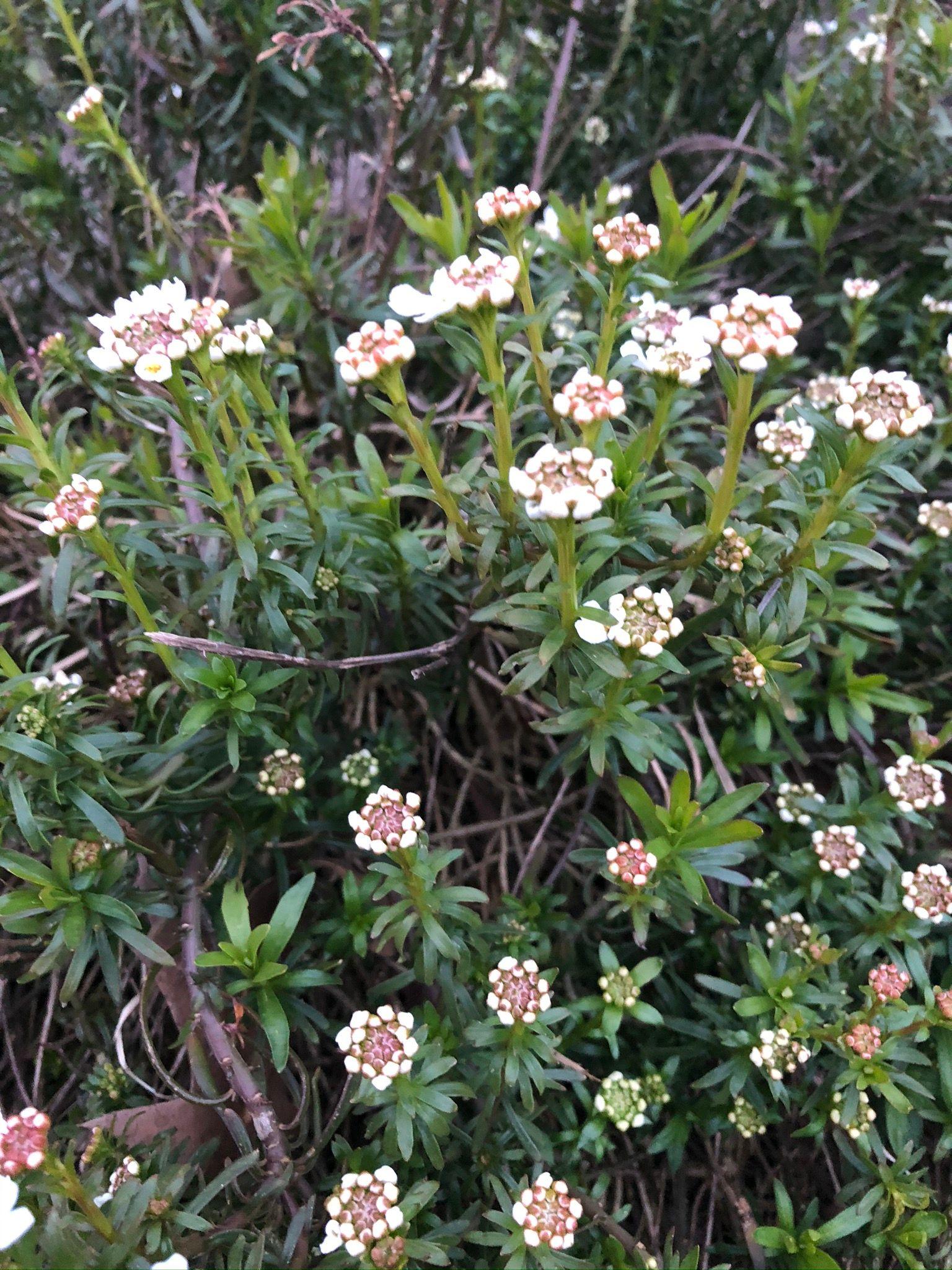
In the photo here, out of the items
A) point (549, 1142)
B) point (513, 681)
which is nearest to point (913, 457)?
point (513, 681)

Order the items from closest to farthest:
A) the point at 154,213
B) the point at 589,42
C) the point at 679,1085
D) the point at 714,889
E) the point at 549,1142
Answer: the point at 549,1142, the point at 679,1085, the point at 714,889, the point at 154,213, the point at 589,42

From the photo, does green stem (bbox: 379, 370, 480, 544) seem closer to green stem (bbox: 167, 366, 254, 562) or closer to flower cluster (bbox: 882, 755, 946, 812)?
green stem (bbox: 167, 366, 254, 562)

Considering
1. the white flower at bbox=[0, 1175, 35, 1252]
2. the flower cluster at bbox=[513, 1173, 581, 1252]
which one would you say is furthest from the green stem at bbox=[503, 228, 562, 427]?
the white flower at bbox=[0, 1175, 35, 1252]

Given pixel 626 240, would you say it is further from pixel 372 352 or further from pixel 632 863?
pixel 632 863

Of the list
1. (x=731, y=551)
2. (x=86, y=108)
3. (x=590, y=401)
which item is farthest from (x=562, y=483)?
(x=86, y=108)

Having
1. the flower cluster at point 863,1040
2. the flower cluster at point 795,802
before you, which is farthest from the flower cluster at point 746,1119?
the flower cluster at point 795,802

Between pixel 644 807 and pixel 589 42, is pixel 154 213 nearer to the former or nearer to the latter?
pixel 589 42
